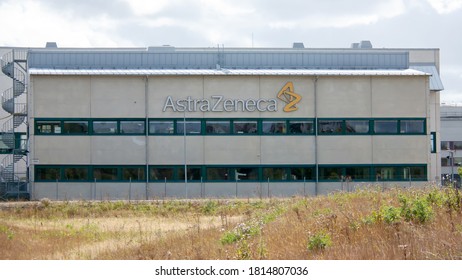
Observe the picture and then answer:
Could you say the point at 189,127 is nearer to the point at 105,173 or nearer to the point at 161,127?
the point at 161,127

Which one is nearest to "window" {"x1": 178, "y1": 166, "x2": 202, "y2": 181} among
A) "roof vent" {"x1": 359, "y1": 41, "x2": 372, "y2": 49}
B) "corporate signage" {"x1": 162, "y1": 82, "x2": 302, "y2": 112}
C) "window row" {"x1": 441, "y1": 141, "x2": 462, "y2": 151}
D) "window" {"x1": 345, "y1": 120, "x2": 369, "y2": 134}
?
"corporate signage" {"x1": 162, "y1": 82, "x2": 302, "y2": 112}

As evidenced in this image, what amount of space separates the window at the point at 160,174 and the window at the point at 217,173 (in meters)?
2.76

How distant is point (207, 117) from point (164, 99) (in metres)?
3.48

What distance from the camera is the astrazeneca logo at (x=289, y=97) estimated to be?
175 feet

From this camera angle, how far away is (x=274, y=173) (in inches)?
2083

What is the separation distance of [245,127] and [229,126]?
3.94 ft

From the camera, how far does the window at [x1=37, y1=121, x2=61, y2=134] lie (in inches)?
2052

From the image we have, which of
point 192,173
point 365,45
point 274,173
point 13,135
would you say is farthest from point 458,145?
point 13,135

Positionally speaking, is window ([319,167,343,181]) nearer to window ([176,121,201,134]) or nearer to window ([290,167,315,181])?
window ([290,167,315,181])

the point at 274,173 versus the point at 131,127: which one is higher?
the point at 131,127

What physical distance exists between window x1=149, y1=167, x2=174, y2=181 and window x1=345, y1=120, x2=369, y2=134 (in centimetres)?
1368

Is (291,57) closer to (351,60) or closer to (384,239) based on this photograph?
(351,60)

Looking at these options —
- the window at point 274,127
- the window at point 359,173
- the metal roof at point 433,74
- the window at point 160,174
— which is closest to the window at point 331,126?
the window at point 274,127

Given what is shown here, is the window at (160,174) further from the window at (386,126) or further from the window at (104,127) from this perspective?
the window at (386,126)
